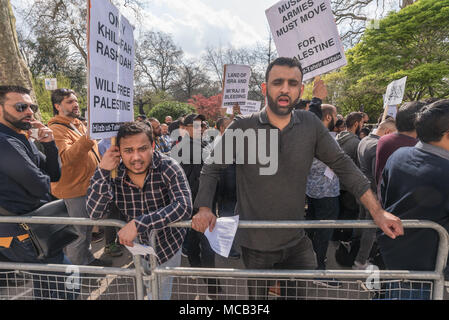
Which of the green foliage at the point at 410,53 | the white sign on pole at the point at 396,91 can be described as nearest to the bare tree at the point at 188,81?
the green foliage at the point at 410,53

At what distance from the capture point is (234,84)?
6008 mm

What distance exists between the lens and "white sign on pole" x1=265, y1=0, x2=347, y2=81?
122 inches

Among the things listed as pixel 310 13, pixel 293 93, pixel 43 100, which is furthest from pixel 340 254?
pixel 43 100

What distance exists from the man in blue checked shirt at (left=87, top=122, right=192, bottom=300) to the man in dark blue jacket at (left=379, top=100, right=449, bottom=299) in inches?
56.4

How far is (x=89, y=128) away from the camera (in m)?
1.98

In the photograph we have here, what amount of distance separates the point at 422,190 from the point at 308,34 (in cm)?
231

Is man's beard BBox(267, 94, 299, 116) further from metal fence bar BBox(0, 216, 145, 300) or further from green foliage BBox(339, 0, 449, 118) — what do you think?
green foliage BBox(339, 0, 449, 118)

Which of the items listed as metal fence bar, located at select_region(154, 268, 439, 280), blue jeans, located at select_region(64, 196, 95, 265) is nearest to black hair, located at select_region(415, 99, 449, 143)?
metal fence bar, located at select_region(154, 268, 439, 280)

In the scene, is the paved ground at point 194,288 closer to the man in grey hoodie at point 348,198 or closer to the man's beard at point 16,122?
the man in grey hoodie at point 348,198

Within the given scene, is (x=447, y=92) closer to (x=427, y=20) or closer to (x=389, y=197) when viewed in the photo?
(x=427, y=20)

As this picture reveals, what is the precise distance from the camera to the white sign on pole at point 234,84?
19.6 feet

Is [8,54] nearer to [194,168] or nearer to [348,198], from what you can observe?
[194,168]

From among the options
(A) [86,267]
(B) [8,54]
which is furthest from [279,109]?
(B) [8,54]
